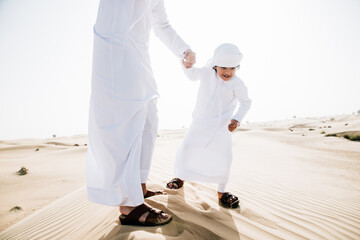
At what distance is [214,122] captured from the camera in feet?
8.11

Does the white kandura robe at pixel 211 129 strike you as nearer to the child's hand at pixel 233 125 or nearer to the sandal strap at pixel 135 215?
the child's hand at pixel 233 125

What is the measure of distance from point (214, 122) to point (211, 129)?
10cm

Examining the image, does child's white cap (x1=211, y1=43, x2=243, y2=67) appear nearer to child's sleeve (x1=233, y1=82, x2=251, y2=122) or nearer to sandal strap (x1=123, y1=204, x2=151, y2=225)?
child's sleeve (x1=233, y1=82, x2=251, y2=122)

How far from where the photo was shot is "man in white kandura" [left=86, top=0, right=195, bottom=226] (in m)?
1.43

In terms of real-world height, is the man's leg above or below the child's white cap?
below

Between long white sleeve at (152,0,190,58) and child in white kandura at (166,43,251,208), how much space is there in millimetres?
515

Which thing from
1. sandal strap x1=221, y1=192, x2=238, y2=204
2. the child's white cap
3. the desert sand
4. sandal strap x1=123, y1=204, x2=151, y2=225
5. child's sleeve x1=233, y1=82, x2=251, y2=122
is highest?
the child's white cap

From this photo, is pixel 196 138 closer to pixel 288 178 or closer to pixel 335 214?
pixel 335 214

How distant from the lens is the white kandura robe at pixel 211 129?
7.84 feet

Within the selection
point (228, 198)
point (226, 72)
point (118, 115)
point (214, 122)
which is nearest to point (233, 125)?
point (214, 122)

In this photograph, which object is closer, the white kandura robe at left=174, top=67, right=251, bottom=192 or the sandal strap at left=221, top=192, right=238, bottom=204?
the sandal strap at left=221, top=192, right=238, bottom=204

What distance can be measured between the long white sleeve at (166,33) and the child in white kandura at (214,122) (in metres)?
0.51

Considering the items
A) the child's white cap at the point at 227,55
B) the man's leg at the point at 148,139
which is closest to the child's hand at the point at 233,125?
the child's white cap at the point at 227,55

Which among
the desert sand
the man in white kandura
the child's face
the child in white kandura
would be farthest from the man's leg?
the child's face
